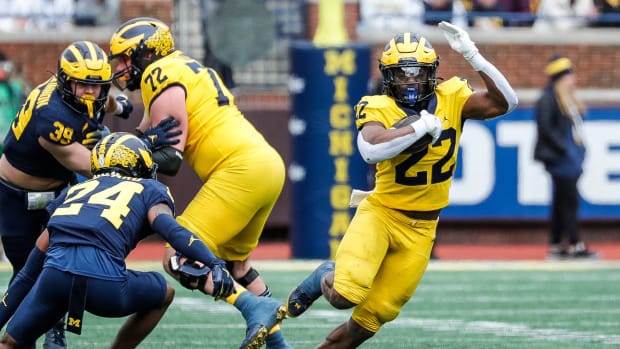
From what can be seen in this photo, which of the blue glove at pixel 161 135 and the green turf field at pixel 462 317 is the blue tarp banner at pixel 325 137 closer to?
the green turf field at pixel 462 317

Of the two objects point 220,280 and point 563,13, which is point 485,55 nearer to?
point 563,13

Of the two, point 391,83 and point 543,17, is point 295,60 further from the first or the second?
point 391,83

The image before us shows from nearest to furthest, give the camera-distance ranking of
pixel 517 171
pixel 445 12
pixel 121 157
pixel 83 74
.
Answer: pixel 121 157 < pixel 83 74 < pixel 517 171 < pixel 445 12

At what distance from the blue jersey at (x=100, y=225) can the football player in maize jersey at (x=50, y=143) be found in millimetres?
853

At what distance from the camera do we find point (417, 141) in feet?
21.2

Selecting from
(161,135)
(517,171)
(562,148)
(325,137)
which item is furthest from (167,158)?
(517,171)

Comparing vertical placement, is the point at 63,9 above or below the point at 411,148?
below

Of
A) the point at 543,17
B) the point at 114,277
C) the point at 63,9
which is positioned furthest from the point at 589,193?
the point at 114,277

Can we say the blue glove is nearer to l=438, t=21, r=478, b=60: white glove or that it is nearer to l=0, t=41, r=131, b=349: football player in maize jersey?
l=0, t=41, r=131, b=349: football player in maize jersey

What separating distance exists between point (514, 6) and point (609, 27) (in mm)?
1133

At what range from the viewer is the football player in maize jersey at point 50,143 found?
6898 mm

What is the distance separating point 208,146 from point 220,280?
150 centimetres

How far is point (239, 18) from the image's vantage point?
13281 mm

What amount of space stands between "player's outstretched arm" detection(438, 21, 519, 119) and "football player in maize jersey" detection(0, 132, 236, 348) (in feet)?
5.35
